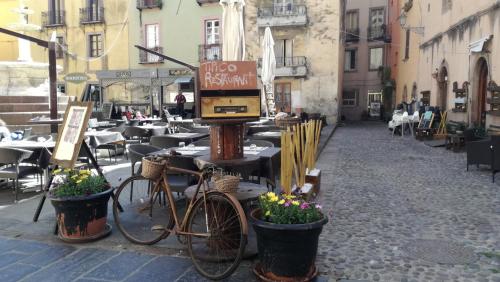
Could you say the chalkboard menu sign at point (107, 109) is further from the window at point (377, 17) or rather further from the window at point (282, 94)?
the window at point (377, 17)

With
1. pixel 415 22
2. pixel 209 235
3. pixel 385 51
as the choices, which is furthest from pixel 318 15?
pixel 209 235

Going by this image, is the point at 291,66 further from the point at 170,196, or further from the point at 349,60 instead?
the point at 170,196

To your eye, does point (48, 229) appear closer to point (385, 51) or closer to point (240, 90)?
point (240, 90)

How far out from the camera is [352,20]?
99.0 feet

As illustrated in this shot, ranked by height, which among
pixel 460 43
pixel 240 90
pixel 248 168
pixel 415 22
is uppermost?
pixel 415 22

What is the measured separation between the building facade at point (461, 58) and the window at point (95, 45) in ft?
61.1

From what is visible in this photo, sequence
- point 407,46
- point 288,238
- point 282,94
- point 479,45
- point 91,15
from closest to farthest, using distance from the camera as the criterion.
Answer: point 288,238, point 479,45, point 407,46, point 282,94, point 91,15

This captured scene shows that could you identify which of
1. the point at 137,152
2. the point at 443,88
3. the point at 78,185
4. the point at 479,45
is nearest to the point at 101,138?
the point at 137,152

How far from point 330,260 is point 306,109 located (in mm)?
19456

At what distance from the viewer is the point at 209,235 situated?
3615 millimetres

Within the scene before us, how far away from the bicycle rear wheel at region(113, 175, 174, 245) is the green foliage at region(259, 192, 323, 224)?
1107mm

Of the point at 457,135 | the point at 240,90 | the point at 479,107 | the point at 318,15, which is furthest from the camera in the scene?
the point at 318,15

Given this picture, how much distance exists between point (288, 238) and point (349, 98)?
2761 cm

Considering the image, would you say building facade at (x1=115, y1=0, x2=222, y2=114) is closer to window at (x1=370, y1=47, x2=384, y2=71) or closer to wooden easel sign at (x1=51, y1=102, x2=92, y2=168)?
window at (x1=370, y1=47, x2=384, y2=71)
